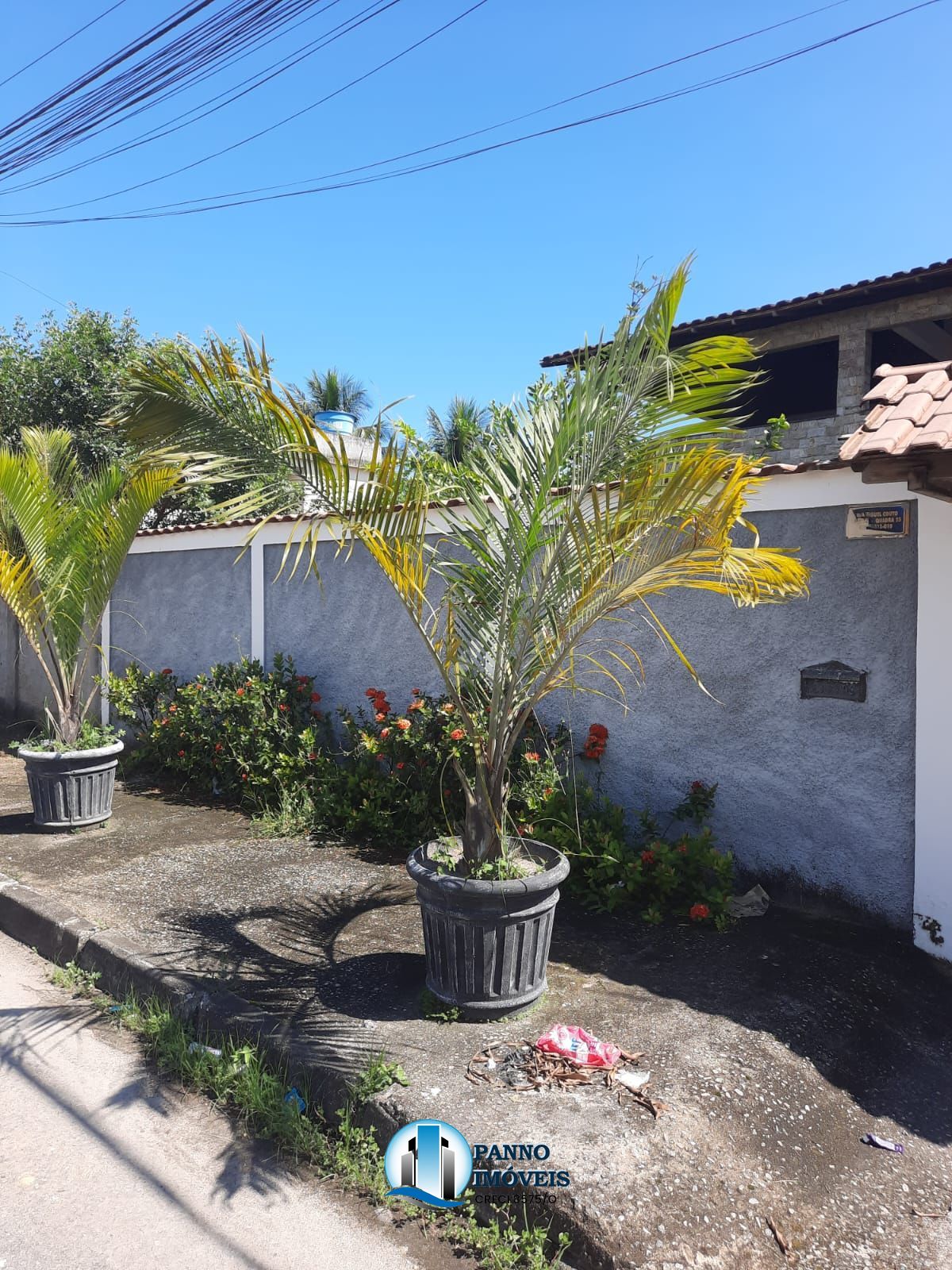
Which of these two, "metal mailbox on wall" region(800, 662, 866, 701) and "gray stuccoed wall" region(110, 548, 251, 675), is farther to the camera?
"gray stuccoed wall" region(110, 548, 251, 675)

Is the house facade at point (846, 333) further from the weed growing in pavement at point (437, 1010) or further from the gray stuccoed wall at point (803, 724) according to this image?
the weed growing in pavement at point (437, 1010)

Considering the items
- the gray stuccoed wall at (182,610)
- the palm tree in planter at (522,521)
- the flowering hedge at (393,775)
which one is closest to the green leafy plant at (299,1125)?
the palm tree in planter at (522,521)

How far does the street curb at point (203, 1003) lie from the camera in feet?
9.18

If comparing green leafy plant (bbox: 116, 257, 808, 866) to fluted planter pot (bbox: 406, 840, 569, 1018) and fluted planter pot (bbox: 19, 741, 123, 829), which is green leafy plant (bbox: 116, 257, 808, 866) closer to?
fluted planter pot (bbox: 406, 840, 569, 1018)

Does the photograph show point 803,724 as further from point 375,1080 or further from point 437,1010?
point 375,1080

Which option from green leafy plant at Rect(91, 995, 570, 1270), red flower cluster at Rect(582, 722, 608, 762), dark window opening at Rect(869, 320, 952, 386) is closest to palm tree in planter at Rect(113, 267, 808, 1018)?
green leafy plant at Rect(91, 995, 570, 1270)

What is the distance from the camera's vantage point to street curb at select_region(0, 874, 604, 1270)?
2.80 m

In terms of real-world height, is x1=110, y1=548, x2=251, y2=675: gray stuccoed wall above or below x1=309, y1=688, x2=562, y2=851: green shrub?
above

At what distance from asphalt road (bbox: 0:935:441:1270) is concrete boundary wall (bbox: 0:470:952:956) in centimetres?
295

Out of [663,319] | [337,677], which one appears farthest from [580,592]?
[337,677]

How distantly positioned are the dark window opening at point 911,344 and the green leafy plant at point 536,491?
6.62 meters

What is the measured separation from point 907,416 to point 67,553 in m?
5.48

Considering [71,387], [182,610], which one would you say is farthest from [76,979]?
[71,387]

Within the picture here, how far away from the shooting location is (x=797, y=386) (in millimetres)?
11812
